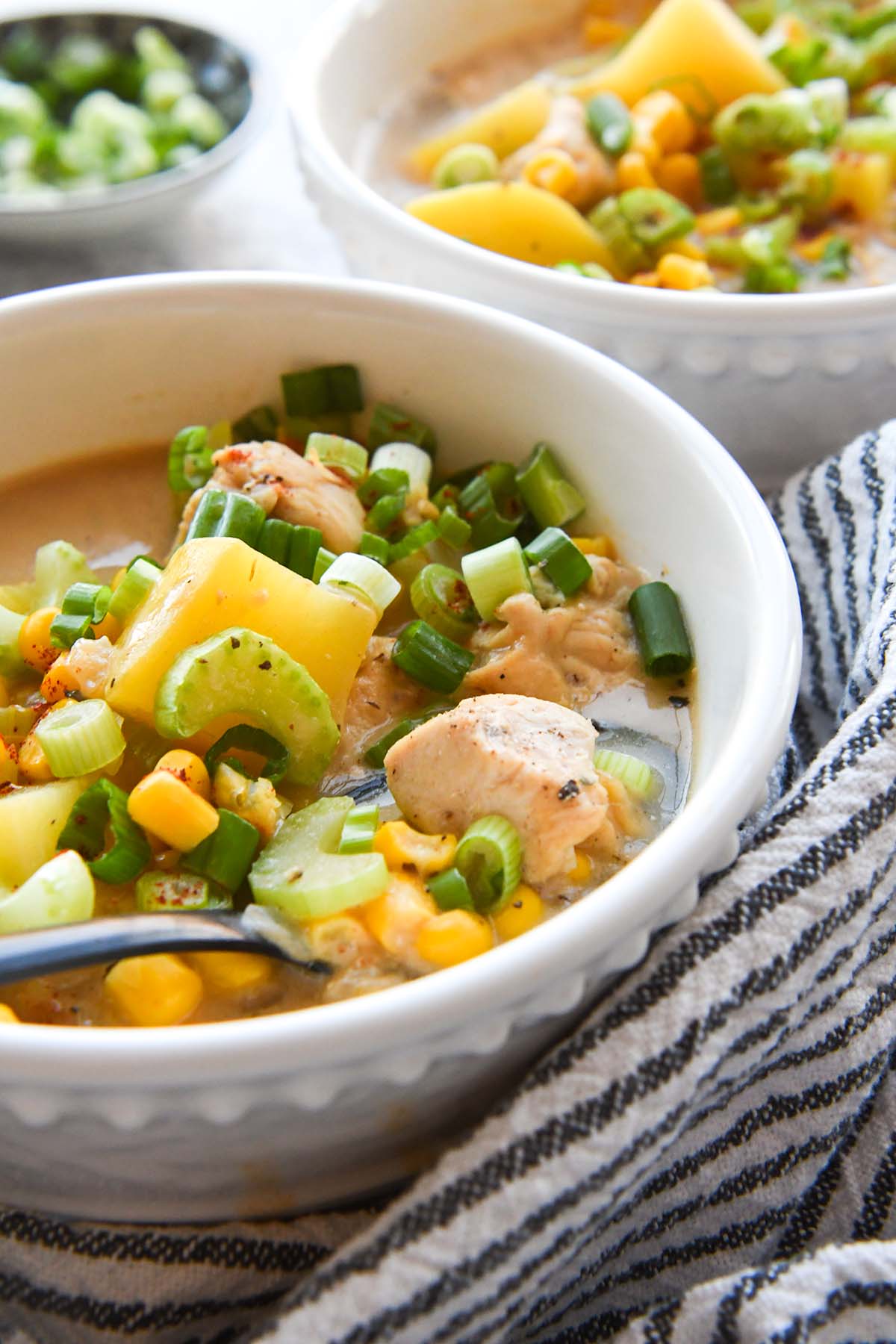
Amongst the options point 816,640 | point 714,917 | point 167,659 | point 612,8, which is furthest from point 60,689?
point 612,8

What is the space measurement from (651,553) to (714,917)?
651 mm

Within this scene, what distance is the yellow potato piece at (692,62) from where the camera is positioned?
312 cm

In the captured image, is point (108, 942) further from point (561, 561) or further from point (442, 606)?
point (561, 561)

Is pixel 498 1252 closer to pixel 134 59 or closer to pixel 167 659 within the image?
pixel 167 659

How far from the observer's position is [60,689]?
5.86 ft

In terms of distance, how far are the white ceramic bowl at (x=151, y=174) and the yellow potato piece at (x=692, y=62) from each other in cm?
79

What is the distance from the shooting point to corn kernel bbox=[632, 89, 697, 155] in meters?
3.01

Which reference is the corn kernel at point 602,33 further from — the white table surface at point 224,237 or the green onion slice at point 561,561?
the green onion slice at point 561,561

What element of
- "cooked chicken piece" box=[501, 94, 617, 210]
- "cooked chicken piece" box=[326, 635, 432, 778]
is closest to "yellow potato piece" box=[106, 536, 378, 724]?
"cooked chicken piece" box=[326, 635, 432, 778]

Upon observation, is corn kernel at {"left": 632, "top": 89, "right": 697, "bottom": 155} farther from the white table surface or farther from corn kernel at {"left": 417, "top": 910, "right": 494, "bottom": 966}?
corn kernel at {"left": 417, "top": 910, "right": 494, "bottom": 966}

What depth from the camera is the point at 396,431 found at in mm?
2242

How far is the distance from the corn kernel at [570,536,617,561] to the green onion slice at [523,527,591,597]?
7 cm

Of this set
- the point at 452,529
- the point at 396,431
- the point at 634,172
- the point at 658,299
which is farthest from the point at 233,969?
the point at 634,172

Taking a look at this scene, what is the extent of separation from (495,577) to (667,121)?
157cm
